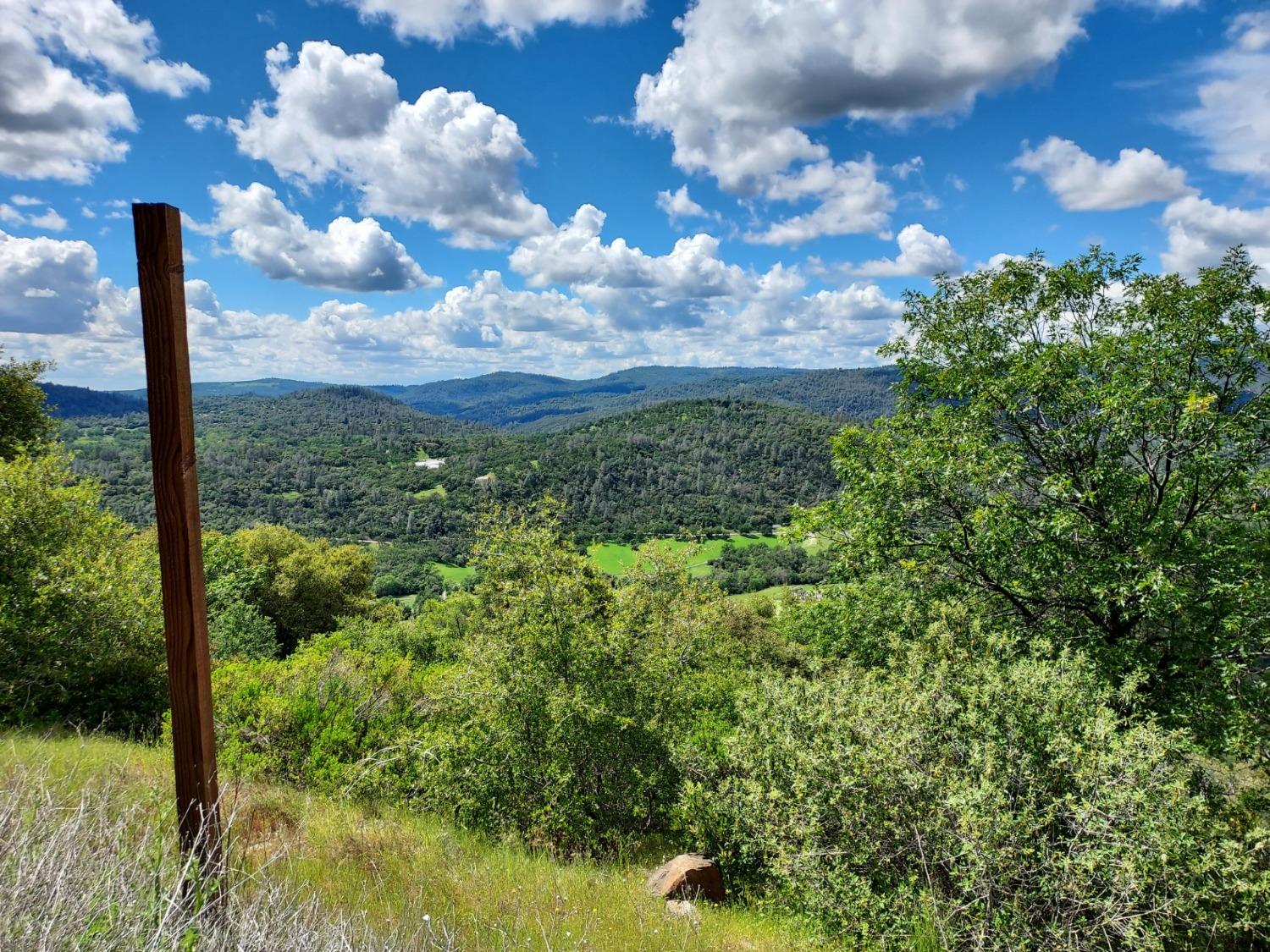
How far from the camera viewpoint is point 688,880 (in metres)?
7.16

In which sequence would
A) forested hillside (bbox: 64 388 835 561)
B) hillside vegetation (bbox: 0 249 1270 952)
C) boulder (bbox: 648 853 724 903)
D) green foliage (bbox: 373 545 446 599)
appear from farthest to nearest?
forested hillside (bbox: 64 388 835 561)
green foliage (bbox: 373 545 446 599)
boulder (bbox: 648 853 724 903)
hillside vegetation (bbox: 0 249 1270 952)

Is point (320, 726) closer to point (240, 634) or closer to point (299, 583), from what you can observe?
point (240, 634)

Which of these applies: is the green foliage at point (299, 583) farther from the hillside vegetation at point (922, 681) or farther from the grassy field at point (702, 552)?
the grassy field at point (702, 552)

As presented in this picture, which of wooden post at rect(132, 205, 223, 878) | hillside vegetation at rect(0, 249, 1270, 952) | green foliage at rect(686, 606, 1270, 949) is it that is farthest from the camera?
hillside vegetation at rect(0, 249, 1270, 952)

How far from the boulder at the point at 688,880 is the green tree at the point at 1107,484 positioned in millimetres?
5543

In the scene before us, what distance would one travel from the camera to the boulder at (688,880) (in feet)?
22.6

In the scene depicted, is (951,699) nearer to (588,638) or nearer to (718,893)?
(718,893)

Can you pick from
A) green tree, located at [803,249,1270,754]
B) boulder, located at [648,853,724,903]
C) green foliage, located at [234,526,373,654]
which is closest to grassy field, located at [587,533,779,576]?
green foliage, located at [234,526,373,654]

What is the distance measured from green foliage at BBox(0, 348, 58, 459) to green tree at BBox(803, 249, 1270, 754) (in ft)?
95.3

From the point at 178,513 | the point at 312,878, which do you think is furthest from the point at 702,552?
the point at 178,513

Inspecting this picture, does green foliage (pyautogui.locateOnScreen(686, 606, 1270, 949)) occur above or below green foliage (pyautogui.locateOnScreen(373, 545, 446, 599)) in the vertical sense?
above

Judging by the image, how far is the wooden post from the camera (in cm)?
257

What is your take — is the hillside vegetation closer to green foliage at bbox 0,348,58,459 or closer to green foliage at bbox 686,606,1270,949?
green foliage at bbox 686,606,1270,949

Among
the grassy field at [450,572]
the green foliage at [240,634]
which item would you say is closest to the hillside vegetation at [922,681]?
the green foliage at [240,634]
